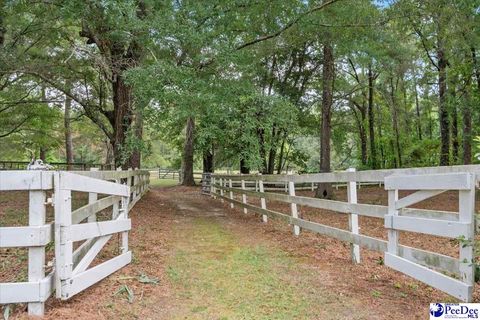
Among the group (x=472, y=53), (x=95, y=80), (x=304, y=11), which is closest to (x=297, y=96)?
(x=472, y=53)

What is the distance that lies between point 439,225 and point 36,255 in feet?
A: 10.5

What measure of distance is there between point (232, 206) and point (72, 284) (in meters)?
9.72

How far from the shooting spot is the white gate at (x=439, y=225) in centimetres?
299

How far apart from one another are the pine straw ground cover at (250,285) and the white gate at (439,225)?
12.2 inches

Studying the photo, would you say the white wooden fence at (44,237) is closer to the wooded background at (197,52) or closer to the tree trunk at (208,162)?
the wooded background at (197,52)

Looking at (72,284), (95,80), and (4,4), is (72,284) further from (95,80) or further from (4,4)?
(95,80)

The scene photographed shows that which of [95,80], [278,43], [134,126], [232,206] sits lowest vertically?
[232,206]

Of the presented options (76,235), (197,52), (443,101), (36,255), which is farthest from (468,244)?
(443,101)

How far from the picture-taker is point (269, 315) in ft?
11.1

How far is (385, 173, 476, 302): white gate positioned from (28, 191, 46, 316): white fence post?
313 cm

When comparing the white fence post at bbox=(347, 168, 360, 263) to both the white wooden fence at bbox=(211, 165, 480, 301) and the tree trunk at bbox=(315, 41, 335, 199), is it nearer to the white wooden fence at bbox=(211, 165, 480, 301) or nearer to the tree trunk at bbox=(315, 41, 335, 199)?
the white wooden fence at bbox=(211, 165, 480, 301)

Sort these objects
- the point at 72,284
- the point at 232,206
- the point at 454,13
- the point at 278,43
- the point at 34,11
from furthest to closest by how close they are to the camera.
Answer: the point at 278,43 < the point at 232,206 < the point at 34,11 < the point at 454,13 < the point at 72,284

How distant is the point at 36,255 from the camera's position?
3037 millimetres

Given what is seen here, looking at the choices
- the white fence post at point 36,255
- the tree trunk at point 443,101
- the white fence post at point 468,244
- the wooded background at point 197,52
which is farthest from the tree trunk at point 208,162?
the white fence post at point 468,244
